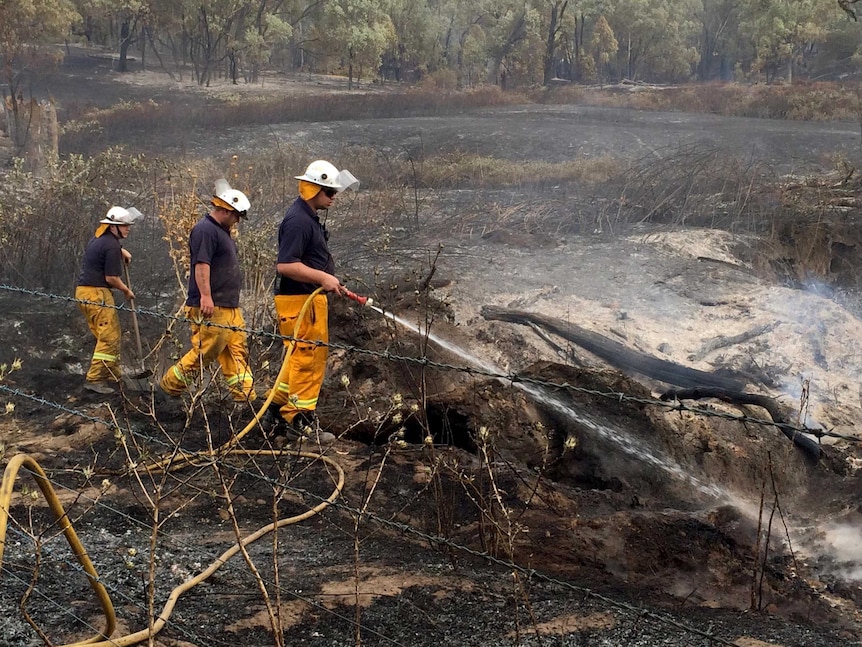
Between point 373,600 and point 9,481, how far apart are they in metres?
1.70

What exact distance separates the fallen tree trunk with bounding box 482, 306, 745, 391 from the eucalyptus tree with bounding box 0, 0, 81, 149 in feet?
45.3

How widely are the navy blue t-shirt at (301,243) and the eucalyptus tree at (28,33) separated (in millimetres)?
14531

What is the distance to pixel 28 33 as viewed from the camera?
64.6 ft

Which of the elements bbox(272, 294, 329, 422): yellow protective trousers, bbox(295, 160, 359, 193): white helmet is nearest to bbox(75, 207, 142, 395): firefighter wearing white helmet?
bbox(272, 294, 329, 422): yellow protective trousers

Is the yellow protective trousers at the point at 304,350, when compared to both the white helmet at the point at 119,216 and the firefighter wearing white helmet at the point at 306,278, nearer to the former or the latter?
the firefighter wearing white helmet at the point at 306,278

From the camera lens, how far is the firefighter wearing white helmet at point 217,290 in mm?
5559

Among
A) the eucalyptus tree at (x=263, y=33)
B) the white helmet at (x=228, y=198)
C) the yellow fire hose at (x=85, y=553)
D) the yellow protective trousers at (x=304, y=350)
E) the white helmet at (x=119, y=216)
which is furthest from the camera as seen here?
the eucalyptus tree at (x=263, y=33)

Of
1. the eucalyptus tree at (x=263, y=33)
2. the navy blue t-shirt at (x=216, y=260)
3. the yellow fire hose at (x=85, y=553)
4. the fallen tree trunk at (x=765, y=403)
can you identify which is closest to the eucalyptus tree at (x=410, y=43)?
the eucalyptus tree at (x=263, y=33)

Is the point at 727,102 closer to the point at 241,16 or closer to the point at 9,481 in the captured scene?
the point at 241,16

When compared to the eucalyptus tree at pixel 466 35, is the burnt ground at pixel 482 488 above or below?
below

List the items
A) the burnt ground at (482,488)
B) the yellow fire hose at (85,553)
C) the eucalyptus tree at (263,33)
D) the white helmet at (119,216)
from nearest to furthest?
the yellow fire hose at (85,553), the burnt ground at (482,488), the white helmet at (119,216), the eucalyptus tree at (263,33)

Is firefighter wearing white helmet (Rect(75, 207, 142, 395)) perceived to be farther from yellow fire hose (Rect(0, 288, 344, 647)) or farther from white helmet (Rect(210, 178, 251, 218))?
yellow fire hose (Rect(0, 288, 344, 647))

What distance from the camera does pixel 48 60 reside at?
21.4m

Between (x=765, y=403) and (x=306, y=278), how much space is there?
10.9 feet
